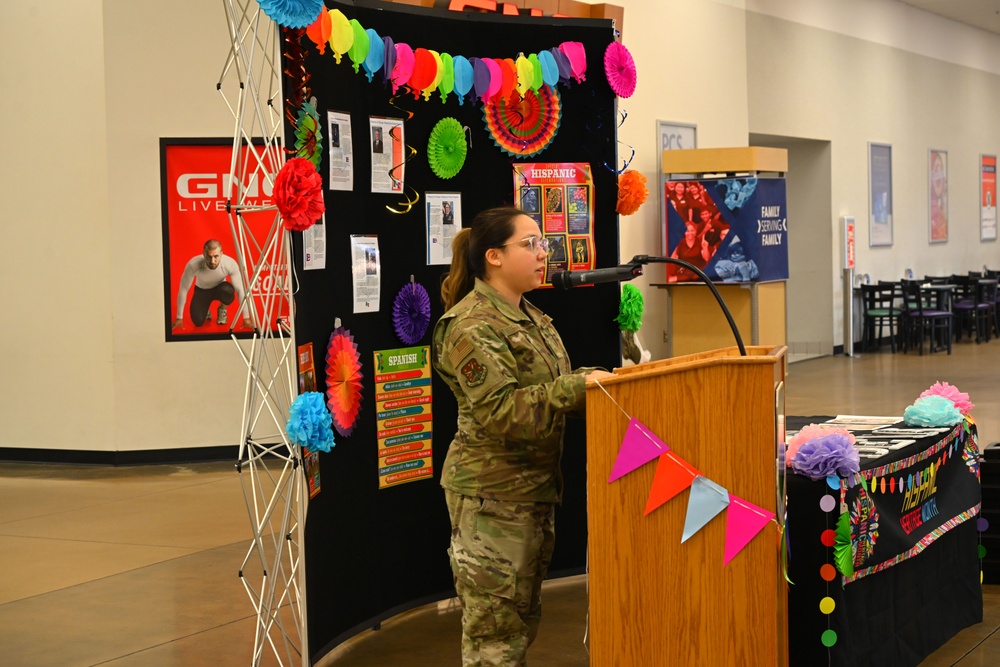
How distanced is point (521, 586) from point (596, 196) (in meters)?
2.57

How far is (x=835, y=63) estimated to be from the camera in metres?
15.1

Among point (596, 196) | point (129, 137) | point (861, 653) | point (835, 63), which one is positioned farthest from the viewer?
point (835, 63)

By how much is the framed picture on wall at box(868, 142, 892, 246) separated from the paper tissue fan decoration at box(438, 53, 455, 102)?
12707 mm

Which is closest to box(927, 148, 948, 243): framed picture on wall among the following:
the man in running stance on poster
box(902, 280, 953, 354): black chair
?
box(902, 280, 953, 354): black chair

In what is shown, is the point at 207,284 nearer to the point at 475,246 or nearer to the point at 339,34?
the point at 339,34

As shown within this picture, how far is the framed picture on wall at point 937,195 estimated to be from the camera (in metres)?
18.5

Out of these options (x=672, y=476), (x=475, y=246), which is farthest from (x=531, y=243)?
(x=672, y=476)

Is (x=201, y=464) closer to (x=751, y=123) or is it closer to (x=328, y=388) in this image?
(x=328, y=388)

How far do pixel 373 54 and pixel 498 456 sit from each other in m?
1.90

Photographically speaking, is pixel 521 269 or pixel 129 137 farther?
pixel 129 137

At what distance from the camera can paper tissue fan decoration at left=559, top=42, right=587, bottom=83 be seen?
16.4 feet

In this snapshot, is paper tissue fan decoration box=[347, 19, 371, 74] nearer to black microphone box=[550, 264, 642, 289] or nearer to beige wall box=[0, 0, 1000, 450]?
black microphone box=[550, 264, 642, 289]

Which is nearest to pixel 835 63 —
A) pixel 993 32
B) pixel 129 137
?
pixel 993 32

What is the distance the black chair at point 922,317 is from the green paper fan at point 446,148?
11573 mm
